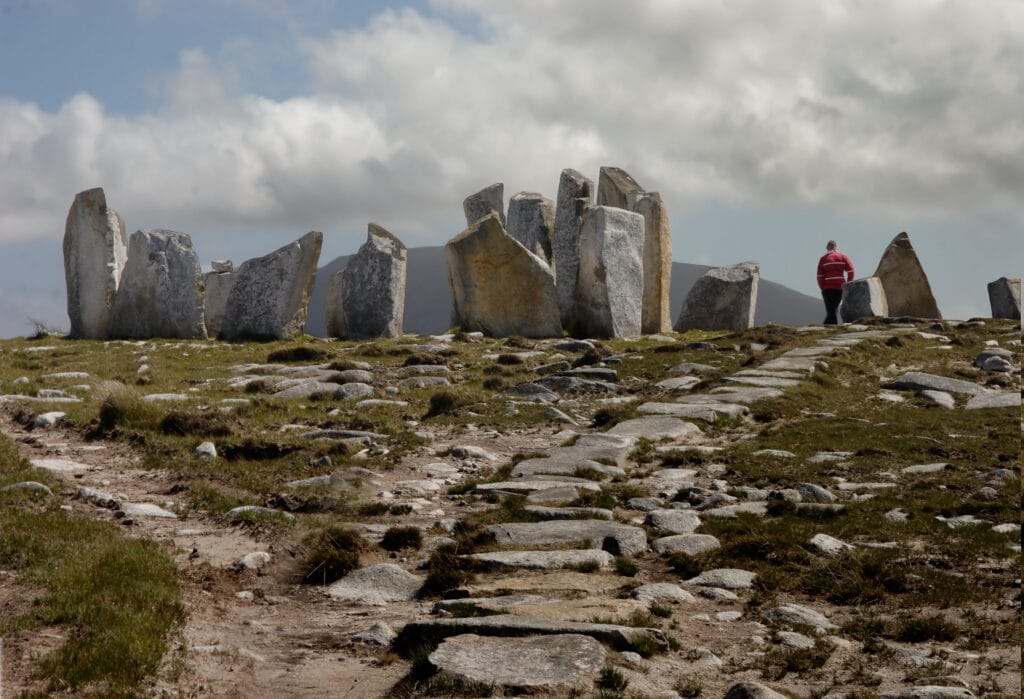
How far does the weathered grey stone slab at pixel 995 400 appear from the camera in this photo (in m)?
15.9

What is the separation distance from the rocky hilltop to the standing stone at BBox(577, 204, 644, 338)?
9.88 meters

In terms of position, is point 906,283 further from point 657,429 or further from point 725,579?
point 725,579

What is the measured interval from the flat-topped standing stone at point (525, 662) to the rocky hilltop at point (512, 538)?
2cm

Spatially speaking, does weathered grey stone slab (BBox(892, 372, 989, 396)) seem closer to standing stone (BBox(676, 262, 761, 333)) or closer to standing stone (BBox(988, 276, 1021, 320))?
standing stone (BBox(676, 262, 761, 333))

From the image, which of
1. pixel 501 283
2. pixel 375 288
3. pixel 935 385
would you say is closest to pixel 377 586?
pixel 935 385

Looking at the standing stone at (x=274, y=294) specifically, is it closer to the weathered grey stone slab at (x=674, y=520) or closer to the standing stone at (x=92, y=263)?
the standing stone at (x=92, y=263)

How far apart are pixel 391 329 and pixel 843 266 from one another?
12.9 metres

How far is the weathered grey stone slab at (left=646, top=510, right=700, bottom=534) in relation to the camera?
9.36 m

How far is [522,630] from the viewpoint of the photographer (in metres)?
6.38

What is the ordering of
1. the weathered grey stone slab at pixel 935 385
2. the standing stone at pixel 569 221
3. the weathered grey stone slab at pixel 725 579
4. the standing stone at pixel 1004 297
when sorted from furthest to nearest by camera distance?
the standing stone at pixel 1004 297
the standing stone at pixel 569 221
the weathered grey stone slab at pixel 935 385
the weathered grey stone slab at pixel 725 579

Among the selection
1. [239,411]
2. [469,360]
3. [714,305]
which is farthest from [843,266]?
[239,411]

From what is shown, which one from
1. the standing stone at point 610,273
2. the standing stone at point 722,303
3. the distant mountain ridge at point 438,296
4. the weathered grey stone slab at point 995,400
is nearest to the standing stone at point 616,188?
the standing stone at point 722,303

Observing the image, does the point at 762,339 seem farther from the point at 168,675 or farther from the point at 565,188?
the point at 168,675

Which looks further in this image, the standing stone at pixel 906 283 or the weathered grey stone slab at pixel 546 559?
the standing stone at pixel 906 283
